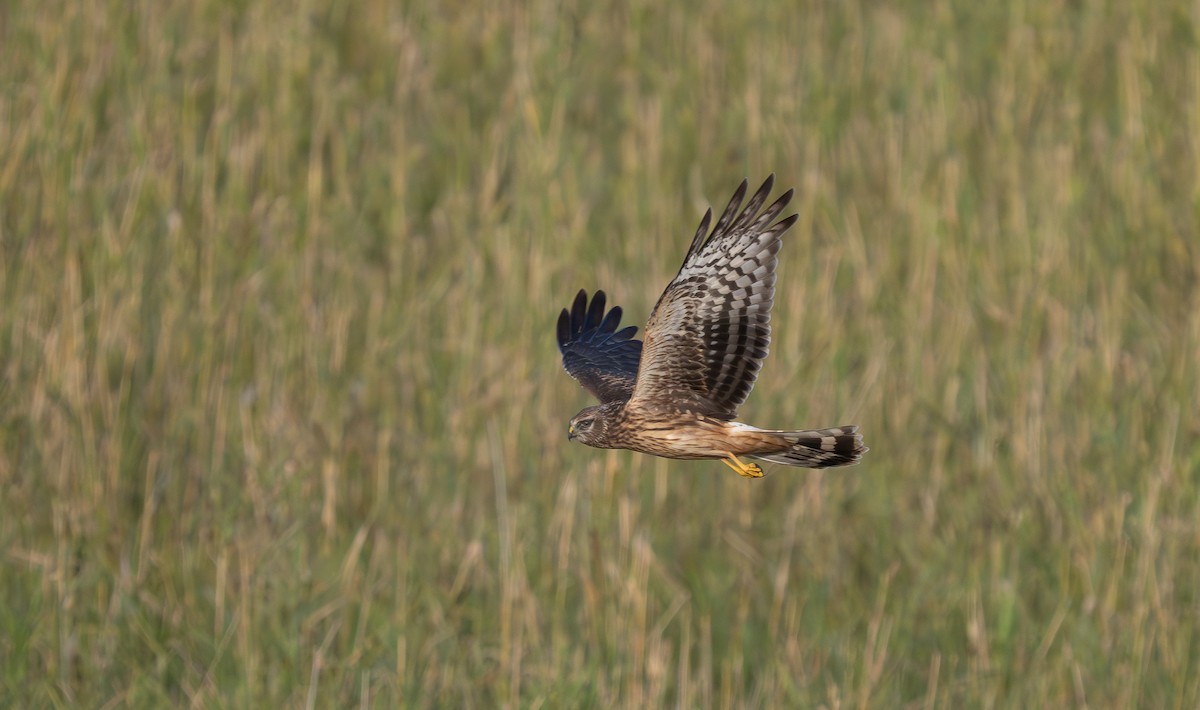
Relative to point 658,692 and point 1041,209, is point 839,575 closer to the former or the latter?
point 658,692

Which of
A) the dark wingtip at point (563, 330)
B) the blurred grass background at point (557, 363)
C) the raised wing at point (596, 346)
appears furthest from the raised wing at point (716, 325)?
the dark wingtip at point (563, 330)

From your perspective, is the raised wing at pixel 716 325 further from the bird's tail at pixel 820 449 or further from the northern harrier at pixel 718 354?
the bird's tail at pixel 820 449

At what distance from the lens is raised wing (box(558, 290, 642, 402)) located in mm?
5344

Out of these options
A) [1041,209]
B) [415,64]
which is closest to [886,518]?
[1041,209]

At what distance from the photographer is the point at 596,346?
18.7 ft

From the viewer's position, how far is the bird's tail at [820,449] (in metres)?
4.33

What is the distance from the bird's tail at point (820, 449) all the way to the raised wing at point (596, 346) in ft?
2.97

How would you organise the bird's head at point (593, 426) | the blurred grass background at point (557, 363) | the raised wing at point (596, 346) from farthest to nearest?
the blurred grass background at point (557, 363) → the raised wing at point (596, 346) → the bird's head at point (593, 426)

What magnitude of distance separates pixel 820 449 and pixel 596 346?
1.44m

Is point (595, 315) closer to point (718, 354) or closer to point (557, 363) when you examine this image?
point (557, 363)

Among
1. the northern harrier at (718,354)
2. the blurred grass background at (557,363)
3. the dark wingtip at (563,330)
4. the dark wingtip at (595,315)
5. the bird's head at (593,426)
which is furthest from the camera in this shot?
the dark wingtip at (595,315)

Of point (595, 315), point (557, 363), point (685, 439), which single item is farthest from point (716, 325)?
point (557, 363)

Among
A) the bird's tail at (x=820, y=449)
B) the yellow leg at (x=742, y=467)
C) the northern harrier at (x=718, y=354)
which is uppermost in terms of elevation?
the northern harrier at (x=718, y=354)

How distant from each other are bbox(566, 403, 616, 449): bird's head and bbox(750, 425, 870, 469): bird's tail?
1.15 feet
